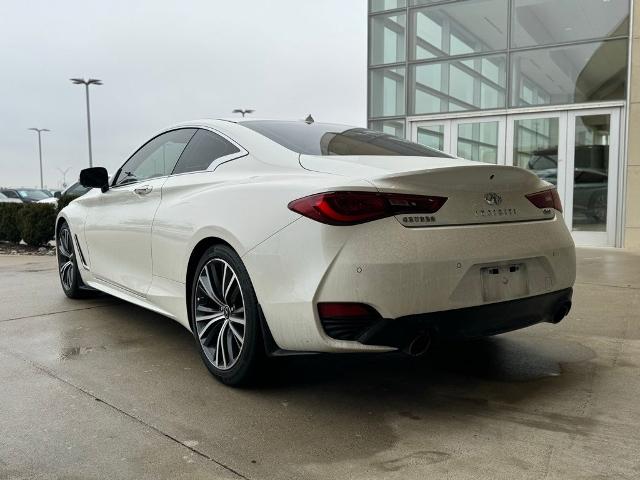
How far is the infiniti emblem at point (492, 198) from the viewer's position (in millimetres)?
3034

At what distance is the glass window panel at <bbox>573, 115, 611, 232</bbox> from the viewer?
35.2 ft

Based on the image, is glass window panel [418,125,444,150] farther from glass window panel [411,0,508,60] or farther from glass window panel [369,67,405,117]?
glass window panel [411,0,508,60]

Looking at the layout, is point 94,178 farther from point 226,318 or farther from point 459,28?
point 459,28

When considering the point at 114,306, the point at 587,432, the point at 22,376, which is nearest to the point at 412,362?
the point at 587,432

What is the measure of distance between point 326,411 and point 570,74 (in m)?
9.83

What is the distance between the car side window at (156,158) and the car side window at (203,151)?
100 mm

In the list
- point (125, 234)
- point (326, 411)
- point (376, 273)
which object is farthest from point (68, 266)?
point (376, 273)

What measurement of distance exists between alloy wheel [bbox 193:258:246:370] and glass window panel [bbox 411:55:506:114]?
9.50 metres

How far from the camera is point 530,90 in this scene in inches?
446

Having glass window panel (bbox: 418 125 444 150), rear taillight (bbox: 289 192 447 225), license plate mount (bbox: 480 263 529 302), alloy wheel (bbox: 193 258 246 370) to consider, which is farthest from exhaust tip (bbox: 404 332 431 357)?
glass window panel (bbox: 418 125 444 150)

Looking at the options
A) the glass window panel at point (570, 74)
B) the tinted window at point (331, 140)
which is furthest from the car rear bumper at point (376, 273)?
the glass window panel at point (570, 74)

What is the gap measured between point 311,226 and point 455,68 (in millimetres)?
10289

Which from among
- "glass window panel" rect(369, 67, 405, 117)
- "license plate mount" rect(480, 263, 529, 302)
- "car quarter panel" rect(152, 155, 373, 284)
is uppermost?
"glass window panel" rect(369, 67, 405, 117)

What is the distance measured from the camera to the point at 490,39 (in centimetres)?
1177
